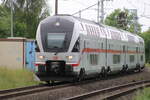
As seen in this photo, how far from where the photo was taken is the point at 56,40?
19672 mm

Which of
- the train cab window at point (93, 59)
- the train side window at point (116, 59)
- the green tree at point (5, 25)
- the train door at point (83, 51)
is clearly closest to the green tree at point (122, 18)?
the green tree at point (5, 25)

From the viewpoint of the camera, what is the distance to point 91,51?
71.7 feet

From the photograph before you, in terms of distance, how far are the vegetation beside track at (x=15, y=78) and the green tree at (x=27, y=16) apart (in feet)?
130

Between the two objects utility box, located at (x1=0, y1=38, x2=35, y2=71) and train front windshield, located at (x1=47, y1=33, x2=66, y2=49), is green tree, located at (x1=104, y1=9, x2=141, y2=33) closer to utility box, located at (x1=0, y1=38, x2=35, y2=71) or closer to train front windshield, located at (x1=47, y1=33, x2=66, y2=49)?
utility box, located at (x1=0, y1=38, x2=35, y2=71)

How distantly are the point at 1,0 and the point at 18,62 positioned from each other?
40001 millimetres

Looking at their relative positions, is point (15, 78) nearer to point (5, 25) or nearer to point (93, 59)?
point (93, 59)

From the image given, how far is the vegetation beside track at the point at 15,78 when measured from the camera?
67.8 ft

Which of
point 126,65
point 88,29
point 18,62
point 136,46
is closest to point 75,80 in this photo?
point 88,29

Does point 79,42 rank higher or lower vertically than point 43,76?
higher

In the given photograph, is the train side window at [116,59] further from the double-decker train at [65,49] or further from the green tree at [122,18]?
the green tree at [122,18]

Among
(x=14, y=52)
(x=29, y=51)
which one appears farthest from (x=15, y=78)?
(x=29, y=51)

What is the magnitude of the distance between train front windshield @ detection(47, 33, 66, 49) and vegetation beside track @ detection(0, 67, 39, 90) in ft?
8.66

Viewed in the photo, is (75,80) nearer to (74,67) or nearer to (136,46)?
(74,67)

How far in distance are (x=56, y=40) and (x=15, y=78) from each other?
377cm
